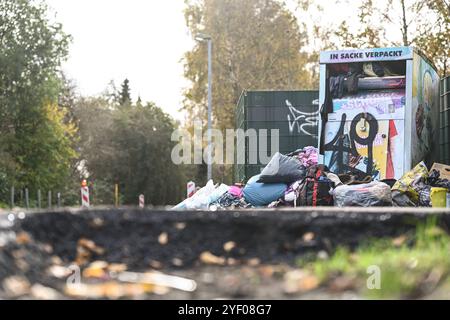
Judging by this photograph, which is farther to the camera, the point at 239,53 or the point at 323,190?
the point at 239,53

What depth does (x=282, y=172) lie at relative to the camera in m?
13.6

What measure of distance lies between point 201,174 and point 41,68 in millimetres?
18746

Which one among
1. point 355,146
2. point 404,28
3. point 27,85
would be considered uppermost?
point 404,28

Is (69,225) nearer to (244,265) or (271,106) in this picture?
(244,265)

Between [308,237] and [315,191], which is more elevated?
[308,237]

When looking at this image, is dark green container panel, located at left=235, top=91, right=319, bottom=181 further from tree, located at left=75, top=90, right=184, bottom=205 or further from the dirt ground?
tree, located at left=75, top=90, right=184, bottom=205

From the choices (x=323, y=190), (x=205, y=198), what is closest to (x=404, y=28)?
(x=205, y=198)

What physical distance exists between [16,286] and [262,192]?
1056 cm

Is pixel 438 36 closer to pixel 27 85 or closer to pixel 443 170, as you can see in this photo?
pixel 443 170

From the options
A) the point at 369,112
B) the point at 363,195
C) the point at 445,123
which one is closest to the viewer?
the point at 363,195

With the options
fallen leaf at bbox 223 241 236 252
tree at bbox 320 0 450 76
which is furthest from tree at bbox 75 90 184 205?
fallen leaf at bbox 223 241 236 252

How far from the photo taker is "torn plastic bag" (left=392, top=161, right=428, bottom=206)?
41.7 feet

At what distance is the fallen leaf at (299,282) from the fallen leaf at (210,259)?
0.92 feet

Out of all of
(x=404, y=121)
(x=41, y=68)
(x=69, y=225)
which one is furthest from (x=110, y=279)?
(x=41, y=68)
